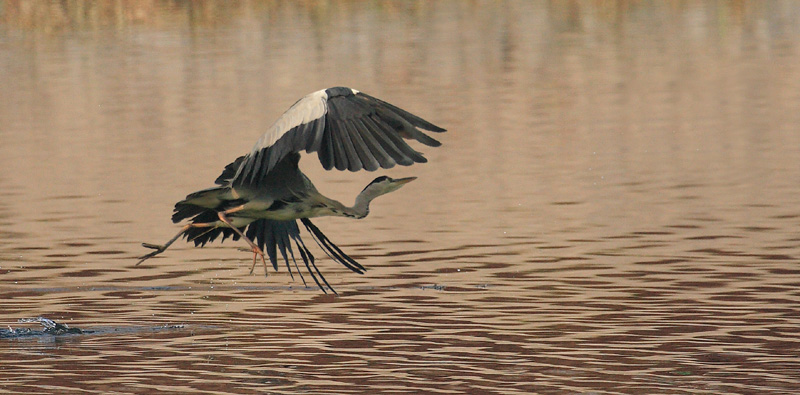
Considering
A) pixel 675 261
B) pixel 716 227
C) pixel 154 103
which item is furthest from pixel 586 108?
pixel 675 261

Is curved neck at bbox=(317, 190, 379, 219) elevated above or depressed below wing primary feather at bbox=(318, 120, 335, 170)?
below

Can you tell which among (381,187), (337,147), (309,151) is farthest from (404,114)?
(381,187)

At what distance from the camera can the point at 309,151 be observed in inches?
429

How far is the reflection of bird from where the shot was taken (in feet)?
35.7

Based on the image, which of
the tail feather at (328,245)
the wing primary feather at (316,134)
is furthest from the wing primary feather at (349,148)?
the tail feather at (328,245)

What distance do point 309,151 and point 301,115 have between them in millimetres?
280

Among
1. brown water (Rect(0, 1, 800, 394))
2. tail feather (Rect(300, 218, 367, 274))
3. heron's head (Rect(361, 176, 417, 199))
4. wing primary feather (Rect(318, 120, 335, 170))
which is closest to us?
wing primary feather (Rect(318, 120, 335, 170))

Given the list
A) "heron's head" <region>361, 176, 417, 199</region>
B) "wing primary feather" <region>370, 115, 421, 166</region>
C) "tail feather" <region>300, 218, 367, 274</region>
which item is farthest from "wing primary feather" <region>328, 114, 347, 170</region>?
"tail feather" <region>300, 218, 367, 274</region>

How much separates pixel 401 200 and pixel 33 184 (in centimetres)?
520

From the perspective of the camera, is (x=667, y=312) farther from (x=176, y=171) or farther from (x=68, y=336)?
(x=176, y=171)

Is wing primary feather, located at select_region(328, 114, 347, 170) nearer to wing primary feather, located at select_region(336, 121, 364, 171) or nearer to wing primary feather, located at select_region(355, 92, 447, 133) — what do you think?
wing primary feather, located at select_region(336, 121, 364, 171)

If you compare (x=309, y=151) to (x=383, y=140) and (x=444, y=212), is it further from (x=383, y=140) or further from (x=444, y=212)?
(x=444, y=212)

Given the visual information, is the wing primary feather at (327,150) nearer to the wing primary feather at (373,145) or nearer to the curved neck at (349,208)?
the wing primary feather at (373,145)

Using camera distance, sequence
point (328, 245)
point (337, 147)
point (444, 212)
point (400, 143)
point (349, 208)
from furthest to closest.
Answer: point (444, 212) → point (328, 245) → point (349, 208) → point (337, 147) → point (400, 143)
